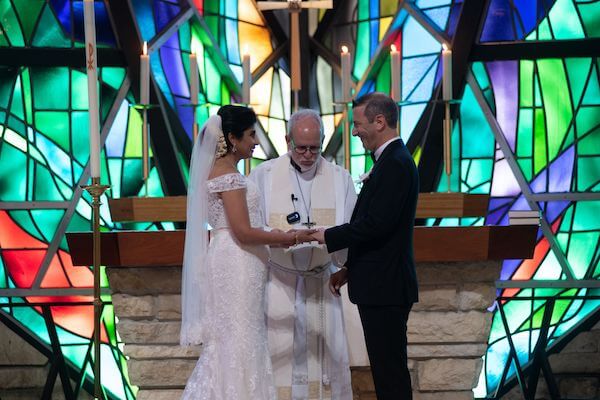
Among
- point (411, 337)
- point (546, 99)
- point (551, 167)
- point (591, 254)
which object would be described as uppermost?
point (546, 99)

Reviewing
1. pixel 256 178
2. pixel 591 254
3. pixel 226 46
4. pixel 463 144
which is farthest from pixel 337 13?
pixel 256 178

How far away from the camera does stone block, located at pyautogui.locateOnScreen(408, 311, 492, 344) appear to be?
5.50 meters

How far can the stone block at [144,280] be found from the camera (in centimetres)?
548

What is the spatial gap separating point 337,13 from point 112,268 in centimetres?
399

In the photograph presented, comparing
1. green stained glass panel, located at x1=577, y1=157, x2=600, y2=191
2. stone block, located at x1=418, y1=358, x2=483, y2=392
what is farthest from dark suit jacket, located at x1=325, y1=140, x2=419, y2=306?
green stained glass panel, located at x1=577, y1=157, x2=600, y2=191

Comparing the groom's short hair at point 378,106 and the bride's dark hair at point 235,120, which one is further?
the bride's dark hair at point 235,120

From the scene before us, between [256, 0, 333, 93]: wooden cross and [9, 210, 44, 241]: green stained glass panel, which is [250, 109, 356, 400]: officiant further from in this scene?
[9, 210, 44, 241]: green stained glass panel

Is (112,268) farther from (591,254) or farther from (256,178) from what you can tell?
(591,254)

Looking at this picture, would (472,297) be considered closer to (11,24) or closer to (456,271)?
(456,271)

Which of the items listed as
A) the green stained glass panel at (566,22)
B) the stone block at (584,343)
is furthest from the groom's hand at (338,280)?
the green stained glass panel at (566,22)

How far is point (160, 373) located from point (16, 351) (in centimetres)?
228

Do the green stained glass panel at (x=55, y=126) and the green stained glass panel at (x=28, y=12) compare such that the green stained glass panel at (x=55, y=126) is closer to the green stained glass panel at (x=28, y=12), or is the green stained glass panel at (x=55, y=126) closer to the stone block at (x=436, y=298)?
the green stained glass panel at (x=28, y=12)

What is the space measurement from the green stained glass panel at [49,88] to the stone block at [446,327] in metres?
3.76

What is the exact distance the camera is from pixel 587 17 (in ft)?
26.7
